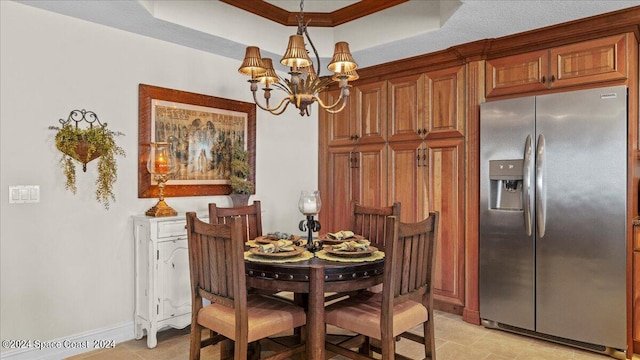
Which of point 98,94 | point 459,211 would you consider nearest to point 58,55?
point 98,94

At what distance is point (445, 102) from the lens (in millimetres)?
3549

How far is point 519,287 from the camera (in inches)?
120

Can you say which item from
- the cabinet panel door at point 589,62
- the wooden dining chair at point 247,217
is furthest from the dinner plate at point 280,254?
the cabinet panel door at point 589,62

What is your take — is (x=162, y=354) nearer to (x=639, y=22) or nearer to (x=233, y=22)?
(x=233, y=22)

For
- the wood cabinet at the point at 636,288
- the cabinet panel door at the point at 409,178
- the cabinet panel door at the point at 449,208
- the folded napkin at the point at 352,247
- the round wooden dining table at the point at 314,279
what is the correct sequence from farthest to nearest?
the cabinet panel door at the point at 409,178
the cabinet panel door at the point at 449,208
the wood cabinet at the point at 636,288
the folded napkin at the point at 352,247
the round wooden dining table at the point at 314,279

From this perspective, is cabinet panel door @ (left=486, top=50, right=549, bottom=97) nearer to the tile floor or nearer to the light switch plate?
the tile floor

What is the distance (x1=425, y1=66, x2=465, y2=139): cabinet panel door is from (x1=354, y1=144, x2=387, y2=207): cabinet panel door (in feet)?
1.81

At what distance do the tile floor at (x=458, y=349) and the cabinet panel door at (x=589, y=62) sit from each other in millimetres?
1872

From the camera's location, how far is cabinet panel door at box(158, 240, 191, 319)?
291 centimetres

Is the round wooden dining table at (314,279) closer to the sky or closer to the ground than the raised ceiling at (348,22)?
closer to the ground

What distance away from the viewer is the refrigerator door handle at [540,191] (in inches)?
115

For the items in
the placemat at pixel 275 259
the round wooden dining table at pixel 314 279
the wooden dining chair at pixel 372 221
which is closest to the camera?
the round wooden dining table at pixel 314 279

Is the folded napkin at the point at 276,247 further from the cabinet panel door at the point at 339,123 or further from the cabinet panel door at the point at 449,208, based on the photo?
the cabinet panel door at the point at 339,123

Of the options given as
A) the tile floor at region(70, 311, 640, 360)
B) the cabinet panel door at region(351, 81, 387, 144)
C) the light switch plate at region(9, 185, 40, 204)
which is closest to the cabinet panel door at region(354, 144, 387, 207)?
the cabinet panel door at region(351, 81, 387, 144)
